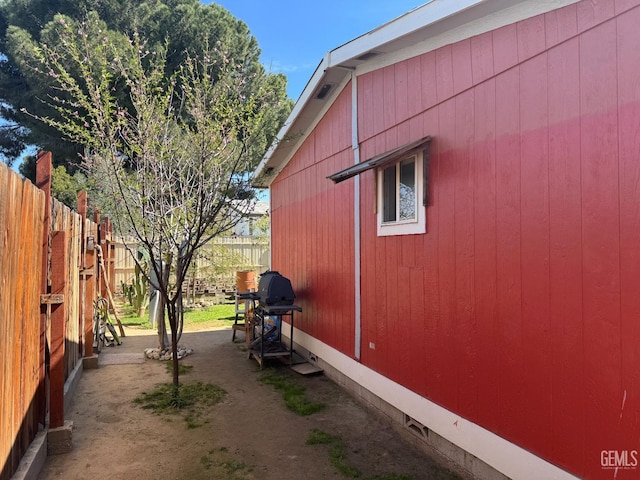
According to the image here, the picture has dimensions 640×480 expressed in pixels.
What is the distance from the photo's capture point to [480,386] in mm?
3025

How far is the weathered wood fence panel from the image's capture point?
2.37 meters

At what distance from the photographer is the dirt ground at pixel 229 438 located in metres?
3.26

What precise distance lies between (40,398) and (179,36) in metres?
10.8

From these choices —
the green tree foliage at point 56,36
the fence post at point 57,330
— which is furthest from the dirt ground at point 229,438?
the green tree foliage at point 56,36

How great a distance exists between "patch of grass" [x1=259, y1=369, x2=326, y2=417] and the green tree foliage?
6.56 metres

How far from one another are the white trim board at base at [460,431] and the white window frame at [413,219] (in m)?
1.53

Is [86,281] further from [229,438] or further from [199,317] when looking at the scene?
[199,317]

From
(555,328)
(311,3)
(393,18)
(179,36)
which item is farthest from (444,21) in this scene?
(179,36)

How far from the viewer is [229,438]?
12.7 feet

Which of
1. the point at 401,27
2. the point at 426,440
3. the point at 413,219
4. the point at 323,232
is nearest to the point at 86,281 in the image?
the point at 323,232

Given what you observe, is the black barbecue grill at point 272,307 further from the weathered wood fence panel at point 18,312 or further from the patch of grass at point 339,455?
the weathered wood fence panel at point 18,312

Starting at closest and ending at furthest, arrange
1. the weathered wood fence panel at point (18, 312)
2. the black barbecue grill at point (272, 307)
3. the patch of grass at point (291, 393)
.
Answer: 1. the weathered wood fence panel at point (18, 312)
2. the patch of grass at point (291, 393)
3. the black barbecue grill at point (272, 307)

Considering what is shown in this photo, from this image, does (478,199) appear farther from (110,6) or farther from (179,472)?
(110,6)

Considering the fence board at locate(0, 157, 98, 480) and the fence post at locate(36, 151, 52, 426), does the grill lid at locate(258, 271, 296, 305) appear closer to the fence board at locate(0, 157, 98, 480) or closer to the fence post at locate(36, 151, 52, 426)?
the fence board at locate(0, 157, 98, 480)
